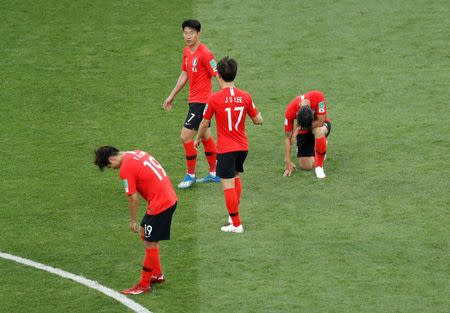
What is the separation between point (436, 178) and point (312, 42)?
6593 millimetres

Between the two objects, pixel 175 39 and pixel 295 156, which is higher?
pixel 175 39

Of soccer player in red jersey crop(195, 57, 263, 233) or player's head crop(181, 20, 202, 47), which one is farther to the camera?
player's head crop(181, 20, 202, 47)

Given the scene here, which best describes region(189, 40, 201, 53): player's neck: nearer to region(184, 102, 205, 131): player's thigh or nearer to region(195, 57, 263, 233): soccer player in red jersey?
region(184, 102, 205, 131): player's thigh

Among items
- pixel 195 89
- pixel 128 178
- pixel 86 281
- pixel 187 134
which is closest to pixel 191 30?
pixel 195 89

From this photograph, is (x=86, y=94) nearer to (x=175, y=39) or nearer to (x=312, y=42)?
(x=175, y=39)

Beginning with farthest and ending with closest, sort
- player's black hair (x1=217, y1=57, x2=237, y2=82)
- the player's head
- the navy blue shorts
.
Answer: the player's head
player's black hair (x1=217, y1=57, x2=237, y2=82)
the navy blue shorts

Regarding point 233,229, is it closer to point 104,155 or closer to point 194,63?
point 104,155

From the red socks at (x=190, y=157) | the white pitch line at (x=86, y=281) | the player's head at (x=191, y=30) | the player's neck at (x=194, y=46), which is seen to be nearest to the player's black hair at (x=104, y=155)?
the white pitch line at (x=86, y=281)

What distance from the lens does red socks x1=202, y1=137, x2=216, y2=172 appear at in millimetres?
17094

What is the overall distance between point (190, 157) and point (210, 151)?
0.41 m

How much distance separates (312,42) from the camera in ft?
75.2

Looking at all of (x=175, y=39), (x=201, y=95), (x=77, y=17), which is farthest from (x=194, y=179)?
(x=77, y=17)

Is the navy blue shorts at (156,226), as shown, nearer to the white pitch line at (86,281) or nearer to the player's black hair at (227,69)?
the white pitch line at (86,281)

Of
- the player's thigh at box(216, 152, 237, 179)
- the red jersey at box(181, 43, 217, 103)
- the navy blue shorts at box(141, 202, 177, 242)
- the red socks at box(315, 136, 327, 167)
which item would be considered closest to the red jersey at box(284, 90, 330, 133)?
the red socks at box(315, 136, 327, 167)
